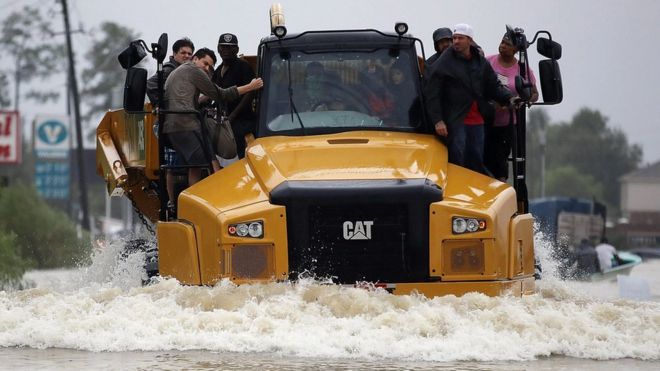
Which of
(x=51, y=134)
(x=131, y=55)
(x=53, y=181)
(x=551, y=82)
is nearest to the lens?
(x=551, y=82)

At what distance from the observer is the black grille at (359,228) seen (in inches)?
502

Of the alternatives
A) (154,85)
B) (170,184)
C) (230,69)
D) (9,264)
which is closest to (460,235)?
(170,184)

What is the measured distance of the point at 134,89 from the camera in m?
14.2

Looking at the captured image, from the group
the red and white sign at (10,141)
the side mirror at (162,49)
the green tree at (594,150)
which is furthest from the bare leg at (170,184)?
the green tree at (594,150)

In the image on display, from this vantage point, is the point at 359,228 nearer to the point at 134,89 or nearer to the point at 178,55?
the point at 134,89

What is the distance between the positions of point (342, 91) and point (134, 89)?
1.80m

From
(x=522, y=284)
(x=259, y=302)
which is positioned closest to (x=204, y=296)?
(x=259, y=302)

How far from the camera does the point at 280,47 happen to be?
1496 centimetres

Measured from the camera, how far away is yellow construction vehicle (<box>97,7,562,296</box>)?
12727mm

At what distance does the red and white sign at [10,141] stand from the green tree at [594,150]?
362 feet

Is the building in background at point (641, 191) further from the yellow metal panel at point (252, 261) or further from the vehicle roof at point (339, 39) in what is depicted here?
the yellow metal panel at point (252, 261)

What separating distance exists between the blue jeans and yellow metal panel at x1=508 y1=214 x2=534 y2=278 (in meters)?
0.94

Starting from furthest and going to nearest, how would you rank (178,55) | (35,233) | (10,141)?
1. (10,141)
2. (35,233)
3. (178,55)

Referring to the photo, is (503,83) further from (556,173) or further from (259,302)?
(556,173)
